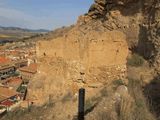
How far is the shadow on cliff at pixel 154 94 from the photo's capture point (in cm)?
1119

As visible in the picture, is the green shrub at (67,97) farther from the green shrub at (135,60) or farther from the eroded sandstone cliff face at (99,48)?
the green shrub at (135,60)

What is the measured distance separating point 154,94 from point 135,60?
2.33 m

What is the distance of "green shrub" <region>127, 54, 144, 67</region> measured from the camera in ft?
44.8

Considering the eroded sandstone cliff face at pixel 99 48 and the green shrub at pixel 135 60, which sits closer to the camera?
the green shrub at pixel 135 60

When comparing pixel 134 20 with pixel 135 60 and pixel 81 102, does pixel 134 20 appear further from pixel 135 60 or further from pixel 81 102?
pixel 81 102

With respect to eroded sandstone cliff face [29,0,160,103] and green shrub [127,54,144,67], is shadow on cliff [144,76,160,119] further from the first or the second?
green shrub [127,54,144,67]

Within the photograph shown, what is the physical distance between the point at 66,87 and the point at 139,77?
10.4 ft

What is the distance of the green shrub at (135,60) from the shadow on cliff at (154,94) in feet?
4.95

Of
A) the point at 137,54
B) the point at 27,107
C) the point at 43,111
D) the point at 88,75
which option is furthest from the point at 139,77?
the point at 27,107

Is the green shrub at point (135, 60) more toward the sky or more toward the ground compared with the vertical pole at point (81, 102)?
more toward the ground

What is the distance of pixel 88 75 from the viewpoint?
14133 millimetres

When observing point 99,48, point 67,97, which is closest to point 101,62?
point 99,48

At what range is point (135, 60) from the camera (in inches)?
543

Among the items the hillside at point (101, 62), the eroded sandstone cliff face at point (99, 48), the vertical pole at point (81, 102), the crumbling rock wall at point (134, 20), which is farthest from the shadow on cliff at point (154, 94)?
the vertical pole at point (81, 102)
